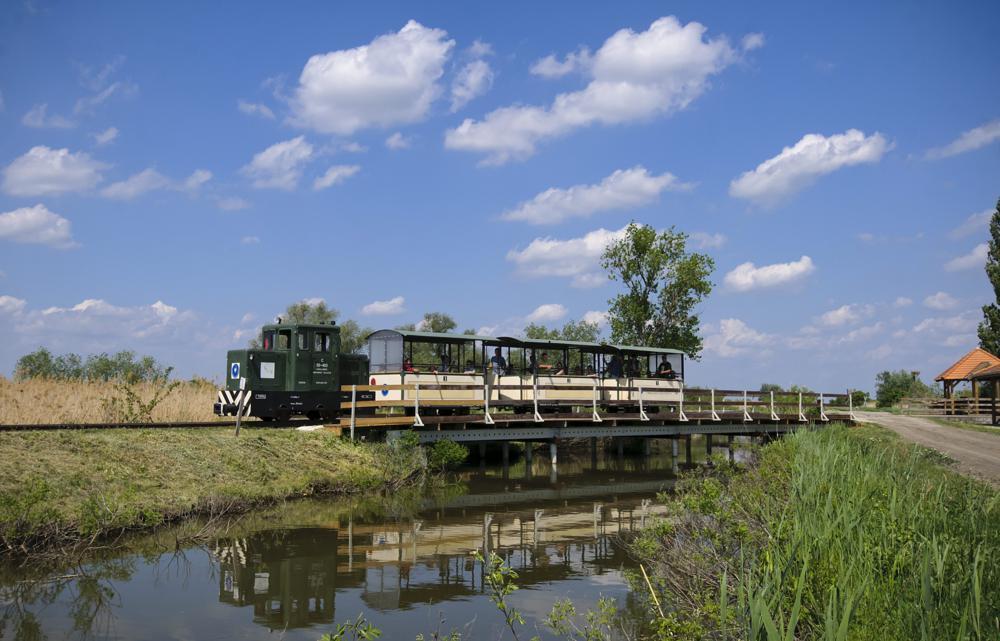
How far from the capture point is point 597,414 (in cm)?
2688

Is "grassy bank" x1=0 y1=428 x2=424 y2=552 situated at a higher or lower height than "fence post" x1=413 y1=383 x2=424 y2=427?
lower

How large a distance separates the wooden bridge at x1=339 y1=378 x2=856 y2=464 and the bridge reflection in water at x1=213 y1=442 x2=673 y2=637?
318 cm

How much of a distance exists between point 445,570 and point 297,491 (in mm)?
6731

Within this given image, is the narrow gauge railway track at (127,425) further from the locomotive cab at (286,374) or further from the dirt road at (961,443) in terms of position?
the dirt road at (961,443)

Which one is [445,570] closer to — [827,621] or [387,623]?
[387,623]

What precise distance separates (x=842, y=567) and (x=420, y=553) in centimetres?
902

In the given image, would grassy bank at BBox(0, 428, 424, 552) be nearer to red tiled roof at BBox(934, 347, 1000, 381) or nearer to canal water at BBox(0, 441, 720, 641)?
canal water at BBox(0, 441, 720, 641)

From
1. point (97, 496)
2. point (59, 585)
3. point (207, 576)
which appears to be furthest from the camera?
point (97, 496)

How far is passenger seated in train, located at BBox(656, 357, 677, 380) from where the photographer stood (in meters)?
31.6

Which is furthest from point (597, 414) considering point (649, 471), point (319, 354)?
point (319, 354)

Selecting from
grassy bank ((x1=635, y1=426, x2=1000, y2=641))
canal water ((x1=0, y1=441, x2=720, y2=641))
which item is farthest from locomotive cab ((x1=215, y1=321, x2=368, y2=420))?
grassy bank ((x1=635, y1=426, x2=1000, y2=641))

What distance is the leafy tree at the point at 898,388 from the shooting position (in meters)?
63.9

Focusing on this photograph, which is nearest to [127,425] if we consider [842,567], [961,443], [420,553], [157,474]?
[157,474]

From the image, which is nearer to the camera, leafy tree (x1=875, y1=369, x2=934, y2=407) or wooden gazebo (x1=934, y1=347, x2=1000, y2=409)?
wooden gazebo (x1=934, y1=347, x2=1000, y2=409)
